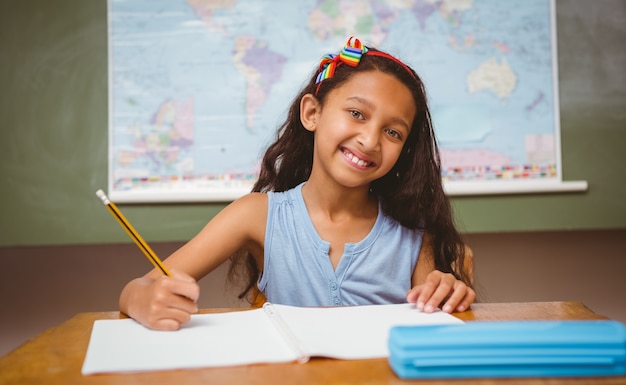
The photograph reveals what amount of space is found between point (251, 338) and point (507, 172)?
64.8 inches

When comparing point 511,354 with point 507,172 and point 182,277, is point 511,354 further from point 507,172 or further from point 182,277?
point 507,172

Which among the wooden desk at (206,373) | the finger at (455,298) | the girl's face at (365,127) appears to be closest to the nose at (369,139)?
the girl's face at (365,127)

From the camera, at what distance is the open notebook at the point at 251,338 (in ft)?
1.75

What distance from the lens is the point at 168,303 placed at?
672 mm

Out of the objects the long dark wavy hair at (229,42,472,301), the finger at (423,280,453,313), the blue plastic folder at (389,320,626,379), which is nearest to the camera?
the blue plastic folder at (389,320,626,379)

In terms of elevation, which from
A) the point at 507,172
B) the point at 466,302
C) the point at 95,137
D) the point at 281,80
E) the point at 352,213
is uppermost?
the point at 281,80

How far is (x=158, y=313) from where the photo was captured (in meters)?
0.66

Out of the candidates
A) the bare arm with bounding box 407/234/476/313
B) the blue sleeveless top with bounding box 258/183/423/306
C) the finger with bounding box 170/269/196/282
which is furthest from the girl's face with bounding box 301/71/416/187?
the finger with bounding box 170/269/196/282

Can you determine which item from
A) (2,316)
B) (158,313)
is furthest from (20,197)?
(158,313)

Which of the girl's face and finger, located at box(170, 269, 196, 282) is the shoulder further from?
finger, located at box(170, 269, 196, 282)

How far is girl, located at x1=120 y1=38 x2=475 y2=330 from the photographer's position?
1121mm

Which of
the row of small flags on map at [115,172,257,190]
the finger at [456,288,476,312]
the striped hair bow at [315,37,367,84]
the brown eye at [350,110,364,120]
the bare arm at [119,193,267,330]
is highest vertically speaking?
the striped hair bow at [315,37,367,84]

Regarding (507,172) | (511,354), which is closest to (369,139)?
(511,354)

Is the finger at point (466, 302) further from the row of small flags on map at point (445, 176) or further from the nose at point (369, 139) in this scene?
the row of small flags on map at point (445, 176)
